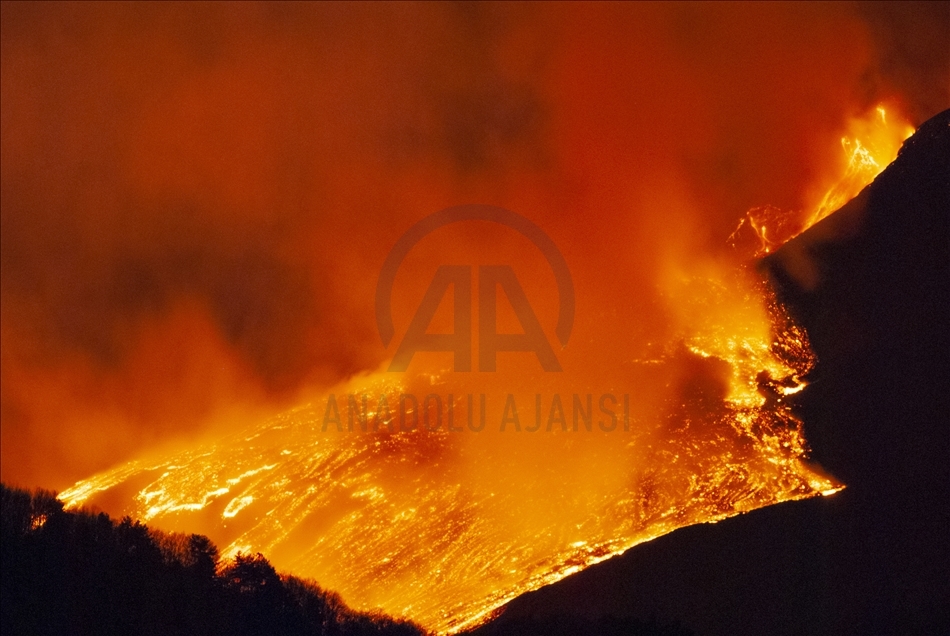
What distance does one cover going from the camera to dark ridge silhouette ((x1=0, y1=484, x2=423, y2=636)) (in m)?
14.2

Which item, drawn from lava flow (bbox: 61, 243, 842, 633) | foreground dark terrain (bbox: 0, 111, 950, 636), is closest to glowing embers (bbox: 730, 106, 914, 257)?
lava flow (bbox: 61, 243, 842, 633)

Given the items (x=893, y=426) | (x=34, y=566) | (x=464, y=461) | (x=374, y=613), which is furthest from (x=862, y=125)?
(x=34, y=566)

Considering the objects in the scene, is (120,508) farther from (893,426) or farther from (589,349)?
(893,426)

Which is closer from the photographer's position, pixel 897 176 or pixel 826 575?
pixel 826 575

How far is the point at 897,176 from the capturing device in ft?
88.2

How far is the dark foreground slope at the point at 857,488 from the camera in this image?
59.0 ft

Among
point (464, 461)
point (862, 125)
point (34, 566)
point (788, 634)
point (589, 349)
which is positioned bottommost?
point (788, 634)

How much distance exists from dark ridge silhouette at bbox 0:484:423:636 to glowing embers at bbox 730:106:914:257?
2046 cm

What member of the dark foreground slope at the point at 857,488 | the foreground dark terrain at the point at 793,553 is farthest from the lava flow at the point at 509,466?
the foreground dark terrain at the point at 793,553

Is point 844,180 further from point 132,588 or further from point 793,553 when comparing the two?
point 132,588

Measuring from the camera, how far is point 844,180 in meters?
33.8

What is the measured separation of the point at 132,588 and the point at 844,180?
26.9 m

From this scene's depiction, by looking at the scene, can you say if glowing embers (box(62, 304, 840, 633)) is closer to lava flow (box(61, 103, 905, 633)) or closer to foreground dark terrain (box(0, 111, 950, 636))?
lava flow (box(61, 103, 905, 633))

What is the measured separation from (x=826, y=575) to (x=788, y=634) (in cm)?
180
